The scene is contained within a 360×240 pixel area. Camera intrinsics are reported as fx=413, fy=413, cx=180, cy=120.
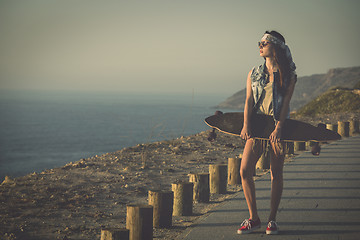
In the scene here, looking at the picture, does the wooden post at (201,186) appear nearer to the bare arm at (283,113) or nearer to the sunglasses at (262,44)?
the bare arm at (283,113)


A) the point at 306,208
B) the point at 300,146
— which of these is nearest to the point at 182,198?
the point at 306,208

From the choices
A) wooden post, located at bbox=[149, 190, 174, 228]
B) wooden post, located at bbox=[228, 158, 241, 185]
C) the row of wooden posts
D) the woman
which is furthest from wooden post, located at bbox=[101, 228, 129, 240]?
wooden post, located at bbox=[228, 158, 241, 185]

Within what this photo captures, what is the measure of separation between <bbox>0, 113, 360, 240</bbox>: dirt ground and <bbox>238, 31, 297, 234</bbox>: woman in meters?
1.26

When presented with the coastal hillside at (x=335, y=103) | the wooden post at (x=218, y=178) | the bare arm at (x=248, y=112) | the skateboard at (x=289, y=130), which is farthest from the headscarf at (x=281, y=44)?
the coastal hillside at (x=335, y=103)

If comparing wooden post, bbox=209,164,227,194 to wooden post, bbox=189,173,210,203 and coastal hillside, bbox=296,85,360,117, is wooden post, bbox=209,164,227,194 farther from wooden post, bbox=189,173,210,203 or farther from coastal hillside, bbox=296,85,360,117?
coastal hillside, bbox=296,85,360,117

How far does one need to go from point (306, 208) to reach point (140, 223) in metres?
2.55

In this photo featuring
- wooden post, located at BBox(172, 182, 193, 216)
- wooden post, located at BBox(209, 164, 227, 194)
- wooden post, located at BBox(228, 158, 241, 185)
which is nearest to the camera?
wooden post, located at BBox(172, 182, 193, 216)

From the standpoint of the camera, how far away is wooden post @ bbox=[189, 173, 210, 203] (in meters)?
6.46

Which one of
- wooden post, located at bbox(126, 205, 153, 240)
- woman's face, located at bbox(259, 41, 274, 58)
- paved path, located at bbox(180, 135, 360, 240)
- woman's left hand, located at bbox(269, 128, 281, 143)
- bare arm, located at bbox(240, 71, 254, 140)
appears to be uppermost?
woman's face, located at bbox(259, 41, 274, 58)

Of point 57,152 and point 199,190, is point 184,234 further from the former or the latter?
point 57,152

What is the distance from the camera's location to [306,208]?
5.77m

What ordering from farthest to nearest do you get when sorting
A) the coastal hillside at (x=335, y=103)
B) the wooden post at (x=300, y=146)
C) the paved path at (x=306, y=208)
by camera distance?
the coastal hillside at (x=335, y=103), the wooden post at (x=300, y=146), the paved path at (x=306, y=208)

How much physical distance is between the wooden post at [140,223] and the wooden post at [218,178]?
8.48 ft

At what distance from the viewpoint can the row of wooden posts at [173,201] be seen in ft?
14.7
